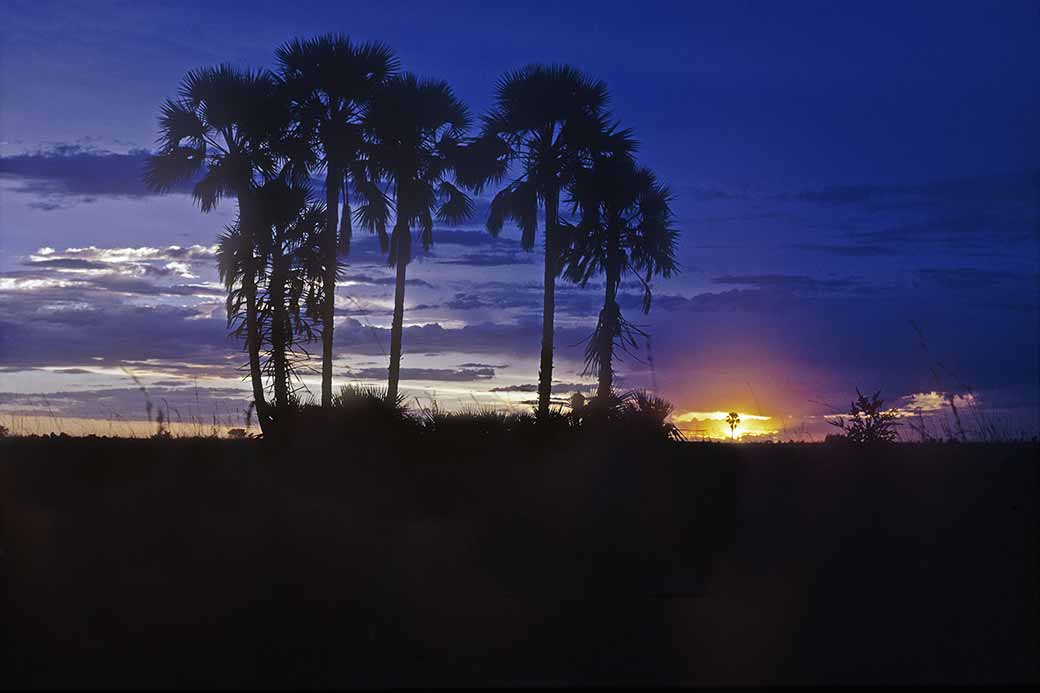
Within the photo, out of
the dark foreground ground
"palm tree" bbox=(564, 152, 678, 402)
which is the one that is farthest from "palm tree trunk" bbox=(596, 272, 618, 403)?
the dark foreground ground

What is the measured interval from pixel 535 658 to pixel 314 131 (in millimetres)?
25909

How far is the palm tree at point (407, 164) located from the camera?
30547 mm

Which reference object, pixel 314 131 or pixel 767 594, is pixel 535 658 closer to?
pixel 767 594

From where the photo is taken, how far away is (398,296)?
30.2 m

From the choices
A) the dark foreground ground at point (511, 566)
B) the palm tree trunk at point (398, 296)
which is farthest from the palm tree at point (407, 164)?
the dark foreground ground at point (511, 566)

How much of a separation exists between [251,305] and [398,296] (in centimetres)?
455

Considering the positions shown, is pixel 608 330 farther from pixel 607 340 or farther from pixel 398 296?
pixel 398 296

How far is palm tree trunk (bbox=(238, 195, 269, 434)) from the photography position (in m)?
26.6

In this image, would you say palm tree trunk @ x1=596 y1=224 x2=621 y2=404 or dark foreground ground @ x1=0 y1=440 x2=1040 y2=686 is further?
palm tree trunk @ x1=596 y1=224 x2=621 y2=404

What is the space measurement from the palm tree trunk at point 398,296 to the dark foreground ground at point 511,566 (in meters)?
16.5

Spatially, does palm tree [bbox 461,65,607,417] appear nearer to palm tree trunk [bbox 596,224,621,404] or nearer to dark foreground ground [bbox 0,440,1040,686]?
palm tree trunk [bbox 596,224,621,404]

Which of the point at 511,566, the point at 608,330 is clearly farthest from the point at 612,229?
the point at 511,566

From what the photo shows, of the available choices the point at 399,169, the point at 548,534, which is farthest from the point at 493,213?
the point at 548,534

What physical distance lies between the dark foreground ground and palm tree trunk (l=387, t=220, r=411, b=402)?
16.5m
